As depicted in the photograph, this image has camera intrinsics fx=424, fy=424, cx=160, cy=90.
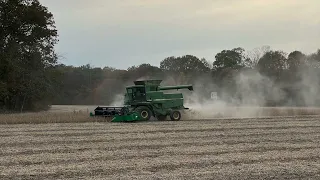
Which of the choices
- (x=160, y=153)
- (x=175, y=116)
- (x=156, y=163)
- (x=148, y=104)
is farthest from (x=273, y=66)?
(x=156, y=163)

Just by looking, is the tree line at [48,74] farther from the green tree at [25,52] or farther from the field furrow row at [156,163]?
the field furrow row at [156,163]

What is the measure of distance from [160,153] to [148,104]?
476 inches

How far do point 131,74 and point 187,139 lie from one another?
45.2 metres

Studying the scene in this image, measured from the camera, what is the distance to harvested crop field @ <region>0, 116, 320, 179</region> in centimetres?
1002

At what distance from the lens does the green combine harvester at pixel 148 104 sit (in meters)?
24.9

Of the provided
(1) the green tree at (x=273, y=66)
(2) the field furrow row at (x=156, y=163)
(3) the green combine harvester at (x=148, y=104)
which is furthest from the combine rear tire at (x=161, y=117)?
(1) the green tree at (x=273, y=66)

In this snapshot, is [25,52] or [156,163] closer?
[156,163]

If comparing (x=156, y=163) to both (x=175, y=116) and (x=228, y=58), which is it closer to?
(x=175, y=116)

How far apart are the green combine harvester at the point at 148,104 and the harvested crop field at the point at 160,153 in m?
4.80

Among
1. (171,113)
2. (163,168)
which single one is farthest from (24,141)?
(171,113)

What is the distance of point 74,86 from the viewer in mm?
81250

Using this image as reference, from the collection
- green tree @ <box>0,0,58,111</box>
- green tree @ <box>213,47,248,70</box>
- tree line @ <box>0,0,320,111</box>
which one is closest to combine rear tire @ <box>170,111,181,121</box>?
tree line @ <box>0,0,320,111</box>

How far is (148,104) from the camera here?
25.1 m

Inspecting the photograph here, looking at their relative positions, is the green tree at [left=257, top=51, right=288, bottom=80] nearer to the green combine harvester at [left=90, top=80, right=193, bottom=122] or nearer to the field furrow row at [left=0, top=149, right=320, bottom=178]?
the green combine harvester at [left=90, top=80, right=193, bottom=122]
